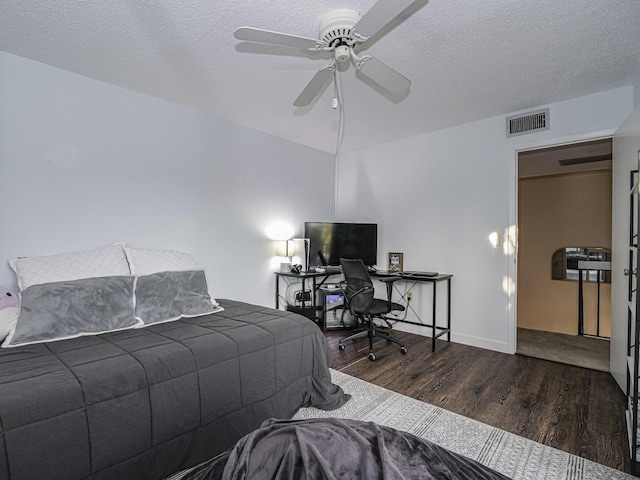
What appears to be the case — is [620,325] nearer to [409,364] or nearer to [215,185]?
[409,364]

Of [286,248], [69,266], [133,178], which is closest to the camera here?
[69,266]

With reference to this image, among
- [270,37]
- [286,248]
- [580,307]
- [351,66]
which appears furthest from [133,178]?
[580,307]

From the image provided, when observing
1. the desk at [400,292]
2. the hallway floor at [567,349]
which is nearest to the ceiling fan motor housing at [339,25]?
the desk at [400,292]

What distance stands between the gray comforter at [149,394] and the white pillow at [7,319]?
10.7 inches

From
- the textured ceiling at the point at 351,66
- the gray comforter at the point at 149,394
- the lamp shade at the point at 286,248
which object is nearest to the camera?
the gray comforter at the point at 149,394

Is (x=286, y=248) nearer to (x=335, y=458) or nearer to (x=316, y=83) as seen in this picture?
(x=316, y=83)

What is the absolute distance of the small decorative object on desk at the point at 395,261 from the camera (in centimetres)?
412

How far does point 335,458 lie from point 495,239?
10.5 ft

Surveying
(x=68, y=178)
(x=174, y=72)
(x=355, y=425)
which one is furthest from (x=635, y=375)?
(x=68, y=178)

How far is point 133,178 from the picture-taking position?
114 inches

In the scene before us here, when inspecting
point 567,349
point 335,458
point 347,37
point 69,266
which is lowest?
point 567,349

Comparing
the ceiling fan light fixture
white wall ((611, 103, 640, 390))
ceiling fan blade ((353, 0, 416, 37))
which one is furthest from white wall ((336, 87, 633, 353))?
ceiling fan blade ((353, 0, 416, 37))

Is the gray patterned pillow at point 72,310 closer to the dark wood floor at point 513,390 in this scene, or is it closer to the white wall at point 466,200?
the dark wood floor at point 513,390

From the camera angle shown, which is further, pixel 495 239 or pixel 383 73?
pixel 495 239
